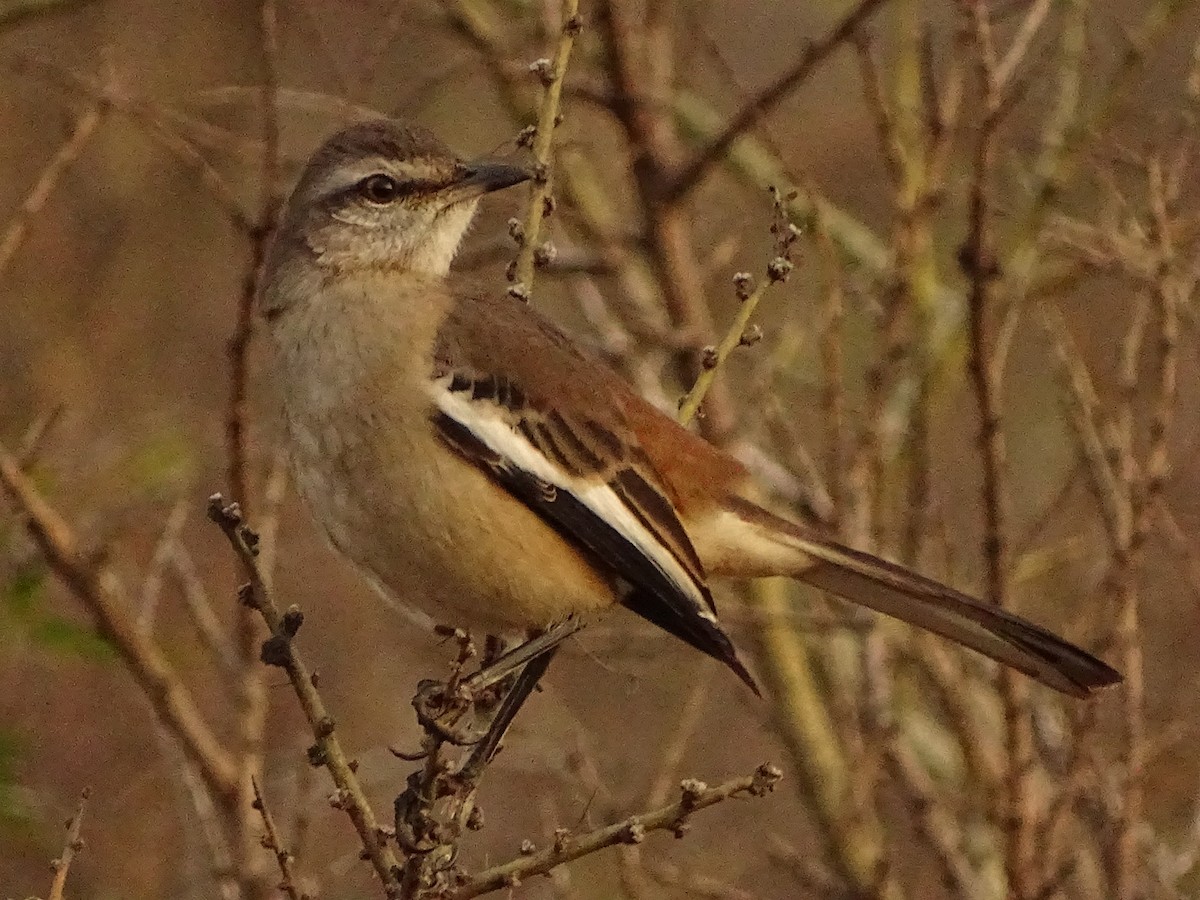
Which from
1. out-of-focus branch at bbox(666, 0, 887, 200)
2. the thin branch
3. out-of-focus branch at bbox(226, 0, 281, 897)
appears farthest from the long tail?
out-of-focus branch at bbox(666, 0, 887, 200)

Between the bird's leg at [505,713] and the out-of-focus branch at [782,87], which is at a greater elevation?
the out-of-focus branch at [782,87]

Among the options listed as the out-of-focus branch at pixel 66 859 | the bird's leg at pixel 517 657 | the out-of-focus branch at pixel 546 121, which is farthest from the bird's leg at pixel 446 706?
the out-of-focus branch at pixel 546 121

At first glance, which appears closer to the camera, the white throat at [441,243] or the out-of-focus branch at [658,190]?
the white throat at [441,243]

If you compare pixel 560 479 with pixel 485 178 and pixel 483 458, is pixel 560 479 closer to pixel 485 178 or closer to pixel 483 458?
pixel 483 458

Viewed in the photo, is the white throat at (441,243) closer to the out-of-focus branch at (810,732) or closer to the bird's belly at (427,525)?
the bird's belly at (427,525)

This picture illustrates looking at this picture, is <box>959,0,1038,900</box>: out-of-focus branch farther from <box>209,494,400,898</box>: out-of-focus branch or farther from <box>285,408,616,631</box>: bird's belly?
<box>209,494,400,898</box>: out-of-focus branch

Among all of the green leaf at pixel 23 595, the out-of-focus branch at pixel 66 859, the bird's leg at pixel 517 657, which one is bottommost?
the out-of-focus branch at pixel 66 859

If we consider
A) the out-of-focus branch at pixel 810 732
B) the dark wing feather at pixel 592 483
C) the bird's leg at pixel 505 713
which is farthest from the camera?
the out-of-focus branch at pixel 810 732

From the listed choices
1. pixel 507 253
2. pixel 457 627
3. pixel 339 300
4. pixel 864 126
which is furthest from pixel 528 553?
pixel 864 126

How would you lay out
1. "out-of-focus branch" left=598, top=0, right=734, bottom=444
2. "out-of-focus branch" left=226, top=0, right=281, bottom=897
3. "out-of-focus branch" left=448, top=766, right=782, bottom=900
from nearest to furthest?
1. "out-of-focus branch" left=448, top=766, right=782, bottom=900
2. "out-of-focus branch" left=226, top=0, right=281, bottom=897
3. "out-of-focus branch" left=598, top=0, right=734, bottom=444
